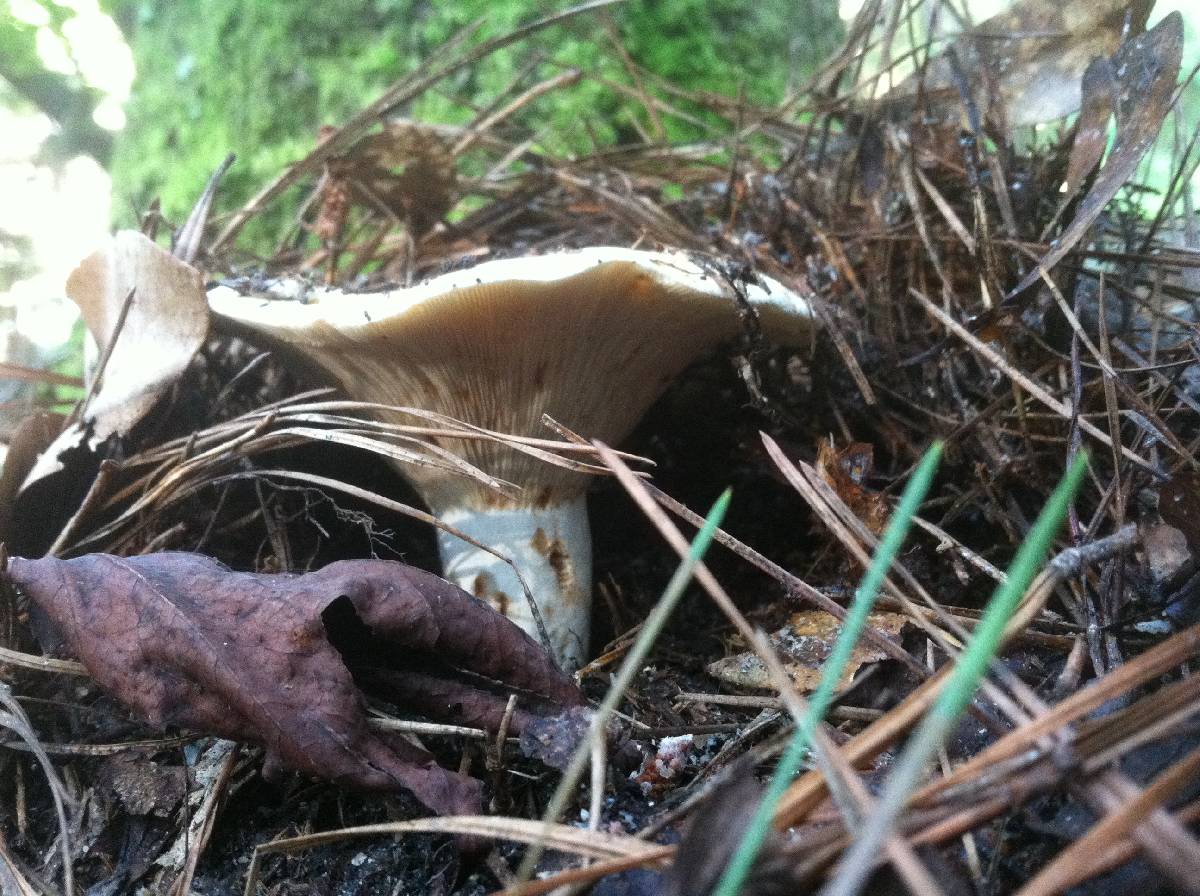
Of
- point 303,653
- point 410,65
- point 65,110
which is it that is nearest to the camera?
point 303,653

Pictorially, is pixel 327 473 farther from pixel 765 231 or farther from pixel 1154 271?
pixel 1154 271

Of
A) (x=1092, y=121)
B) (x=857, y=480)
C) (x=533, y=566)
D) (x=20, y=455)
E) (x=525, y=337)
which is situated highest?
(x=1092, y=121)

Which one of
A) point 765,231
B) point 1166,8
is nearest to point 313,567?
point 765,231

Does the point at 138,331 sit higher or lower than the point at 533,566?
higher

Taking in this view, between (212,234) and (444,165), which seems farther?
(212,234)

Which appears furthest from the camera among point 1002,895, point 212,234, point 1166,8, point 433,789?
point 212,234

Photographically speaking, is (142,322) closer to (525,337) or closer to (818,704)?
(525,337)

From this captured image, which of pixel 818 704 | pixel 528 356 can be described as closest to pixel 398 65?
pixel 528 356
